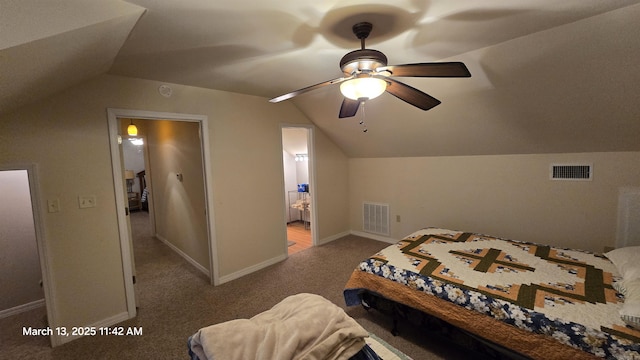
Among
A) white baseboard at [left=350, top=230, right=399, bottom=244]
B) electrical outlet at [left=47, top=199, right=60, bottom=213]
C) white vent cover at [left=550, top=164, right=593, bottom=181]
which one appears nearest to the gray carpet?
white baseboard at [left=350, top=230, right=399, bottom=244]

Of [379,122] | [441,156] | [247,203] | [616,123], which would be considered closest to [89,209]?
[247,203]

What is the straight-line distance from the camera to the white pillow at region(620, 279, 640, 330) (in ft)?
4.36

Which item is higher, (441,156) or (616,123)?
(616,123)

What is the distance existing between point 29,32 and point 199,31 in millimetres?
886

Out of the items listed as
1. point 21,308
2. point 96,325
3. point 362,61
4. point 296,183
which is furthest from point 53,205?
point 296,183

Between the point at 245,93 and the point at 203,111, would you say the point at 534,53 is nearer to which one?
the point at 245,93

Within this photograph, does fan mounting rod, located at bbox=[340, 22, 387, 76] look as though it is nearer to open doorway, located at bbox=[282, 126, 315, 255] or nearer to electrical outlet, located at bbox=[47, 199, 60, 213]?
electrical outlet, located at bbox=[47, 199, 60, 213]

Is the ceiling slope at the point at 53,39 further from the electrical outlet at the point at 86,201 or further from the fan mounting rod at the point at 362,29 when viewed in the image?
the fan mounting rod at the point at 362,29

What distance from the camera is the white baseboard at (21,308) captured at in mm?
2605

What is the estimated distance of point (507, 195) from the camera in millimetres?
3229

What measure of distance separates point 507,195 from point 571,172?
639 millimetres

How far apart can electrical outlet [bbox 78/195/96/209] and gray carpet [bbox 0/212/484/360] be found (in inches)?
46.1

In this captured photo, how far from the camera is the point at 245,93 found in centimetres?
327

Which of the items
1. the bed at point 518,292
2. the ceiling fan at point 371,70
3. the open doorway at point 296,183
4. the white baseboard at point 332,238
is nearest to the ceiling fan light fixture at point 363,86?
the ceiling fan at point 371,70
